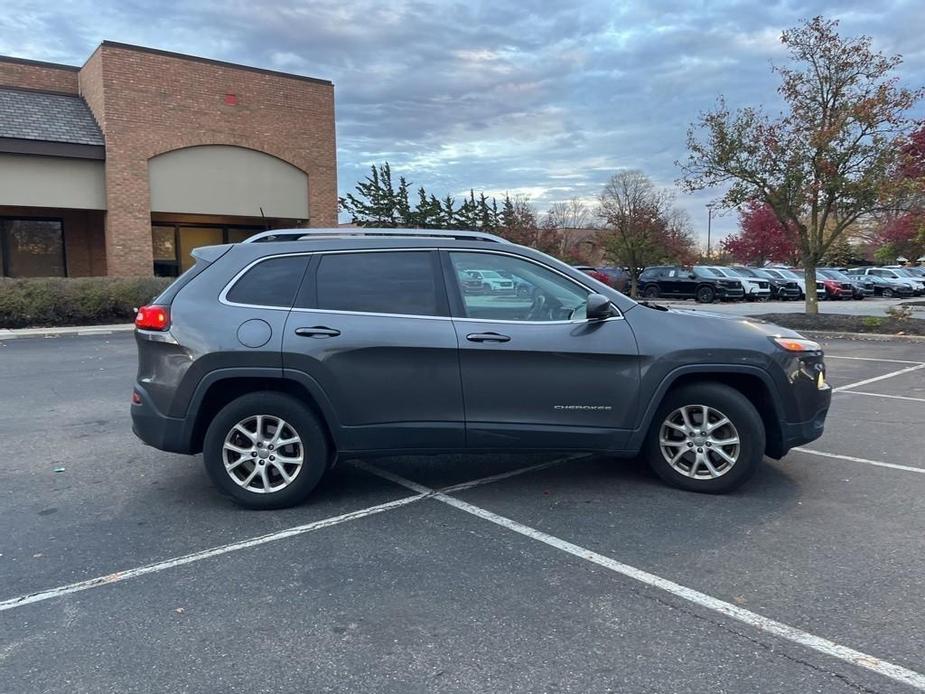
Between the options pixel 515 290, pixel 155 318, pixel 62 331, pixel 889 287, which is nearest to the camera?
pixel 155 318

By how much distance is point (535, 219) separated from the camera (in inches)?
1817

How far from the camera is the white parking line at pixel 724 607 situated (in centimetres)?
283

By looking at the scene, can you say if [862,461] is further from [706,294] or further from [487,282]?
[706,294]

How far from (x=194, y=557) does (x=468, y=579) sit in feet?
5.09

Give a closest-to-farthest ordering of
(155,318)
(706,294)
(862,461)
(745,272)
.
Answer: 1. (155,318)
2. (862,461)
3. (706,294)
4. (745,272)

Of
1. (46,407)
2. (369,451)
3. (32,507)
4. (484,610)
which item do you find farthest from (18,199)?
(484,610)

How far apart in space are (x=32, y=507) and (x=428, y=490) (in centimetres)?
266

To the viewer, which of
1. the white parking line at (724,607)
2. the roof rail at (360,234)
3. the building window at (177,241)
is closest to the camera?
the white parking line at (724,607)

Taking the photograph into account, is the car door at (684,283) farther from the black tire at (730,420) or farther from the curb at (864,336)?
the black tire at (730,420)

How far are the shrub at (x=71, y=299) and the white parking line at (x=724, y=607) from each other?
50.4 feet

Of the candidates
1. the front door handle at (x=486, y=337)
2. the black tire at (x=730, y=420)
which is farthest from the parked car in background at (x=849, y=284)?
the front door handle at (x=486, y=337)

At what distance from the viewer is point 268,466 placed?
15.1ft

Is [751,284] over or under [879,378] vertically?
over

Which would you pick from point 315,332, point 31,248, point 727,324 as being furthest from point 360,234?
point 31,248
